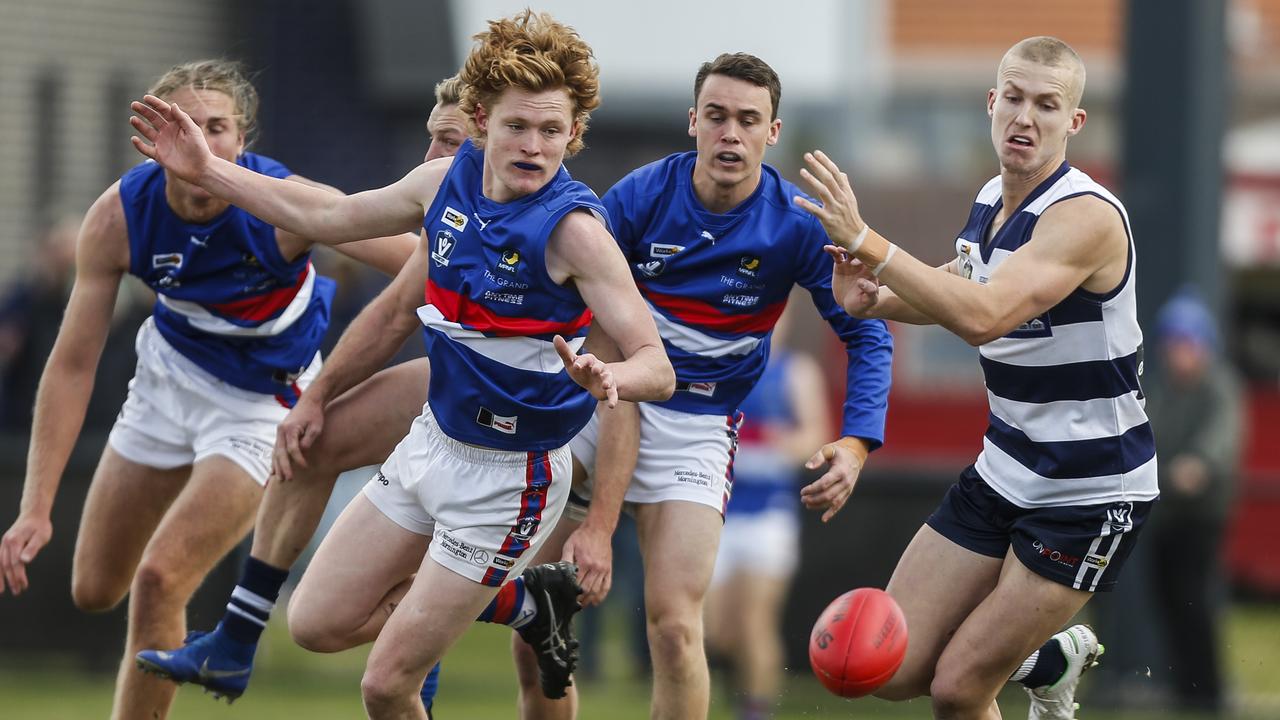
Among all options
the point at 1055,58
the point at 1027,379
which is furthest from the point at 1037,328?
the point at 1055,58

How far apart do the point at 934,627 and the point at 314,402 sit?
2.28m

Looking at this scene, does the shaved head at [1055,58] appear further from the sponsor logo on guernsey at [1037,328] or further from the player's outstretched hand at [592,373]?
the player's outstretched hand at [592,373]

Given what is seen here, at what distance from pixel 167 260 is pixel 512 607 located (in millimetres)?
1781

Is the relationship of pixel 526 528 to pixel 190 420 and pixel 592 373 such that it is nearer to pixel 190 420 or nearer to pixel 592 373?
pixel 592 373

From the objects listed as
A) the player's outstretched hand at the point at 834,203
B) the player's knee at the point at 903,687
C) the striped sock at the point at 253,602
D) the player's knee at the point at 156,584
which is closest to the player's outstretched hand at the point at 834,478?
the player's knee at the point at 903,687

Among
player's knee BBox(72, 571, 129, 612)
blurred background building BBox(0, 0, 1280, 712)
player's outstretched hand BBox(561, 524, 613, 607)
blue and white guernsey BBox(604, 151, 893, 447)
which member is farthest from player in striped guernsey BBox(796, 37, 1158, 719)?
blurred background building BBox(0, 0, 1280, 712)

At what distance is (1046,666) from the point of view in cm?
607

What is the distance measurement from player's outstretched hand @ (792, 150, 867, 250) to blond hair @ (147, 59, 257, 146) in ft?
7.39

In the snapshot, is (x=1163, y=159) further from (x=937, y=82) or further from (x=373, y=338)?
(x=937, y=82)

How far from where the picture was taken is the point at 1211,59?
1123 cm

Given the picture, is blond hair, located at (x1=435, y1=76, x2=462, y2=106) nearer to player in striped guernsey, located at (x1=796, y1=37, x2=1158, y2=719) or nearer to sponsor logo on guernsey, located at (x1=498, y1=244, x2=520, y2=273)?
sponsor logo on guernsey, located at (x1=498, y1=244, x2=520, y2=273)

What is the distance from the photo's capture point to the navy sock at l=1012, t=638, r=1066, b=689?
6051 millimetres

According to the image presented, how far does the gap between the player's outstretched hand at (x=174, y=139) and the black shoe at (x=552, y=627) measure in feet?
5.88

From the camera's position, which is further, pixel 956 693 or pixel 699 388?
pixel 699 388
